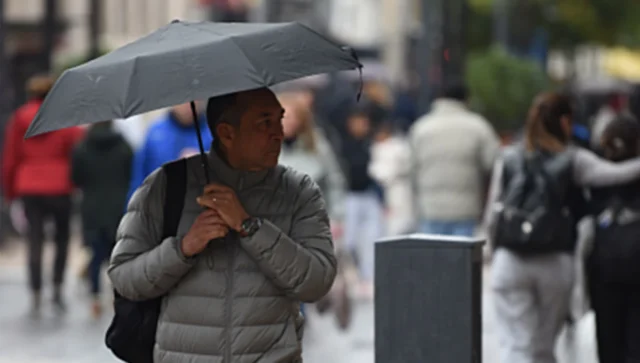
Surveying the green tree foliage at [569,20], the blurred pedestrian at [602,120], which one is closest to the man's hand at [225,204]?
the blurred pedestrian at [602,120]

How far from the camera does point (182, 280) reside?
4945 millimetres

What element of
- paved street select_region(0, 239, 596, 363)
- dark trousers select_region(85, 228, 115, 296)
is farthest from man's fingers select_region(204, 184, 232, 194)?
dark trousers select_region(85, 228, 115, 296)

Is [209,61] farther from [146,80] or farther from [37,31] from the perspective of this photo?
[37,31]

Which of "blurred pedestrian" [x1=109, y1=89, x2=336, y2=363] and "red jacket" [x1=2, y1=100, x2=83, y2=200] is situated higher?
"blurred pedestrian" [x1=109, y1=89, x2=336, y2=363]

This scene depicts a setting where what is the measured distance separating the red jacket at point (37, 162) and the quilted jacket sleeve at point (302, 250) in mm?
8711

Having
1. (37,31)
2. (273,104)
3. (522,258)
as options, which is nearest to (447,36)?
(522,258)

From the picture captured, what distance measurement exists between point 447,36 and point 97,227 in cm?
489

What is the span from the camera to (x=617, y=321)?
26.8ft

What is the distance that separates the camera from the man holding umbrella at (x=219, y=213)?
187 inches

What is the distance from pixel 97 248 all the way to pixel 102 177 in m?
0.61

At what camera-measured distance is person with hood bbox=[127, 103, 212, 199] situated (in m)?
10.4

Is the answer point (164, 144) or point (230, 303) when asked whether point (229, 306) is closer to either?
point (230, 303)

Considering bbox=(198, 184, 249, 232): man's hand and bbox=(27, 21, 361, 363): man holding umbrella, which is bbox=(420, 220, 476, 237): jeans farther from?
bbox=(198, 184, 249, 232): man's hand

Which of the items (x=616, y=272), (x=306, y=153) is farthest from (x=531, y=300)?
(x=306, y=153)
